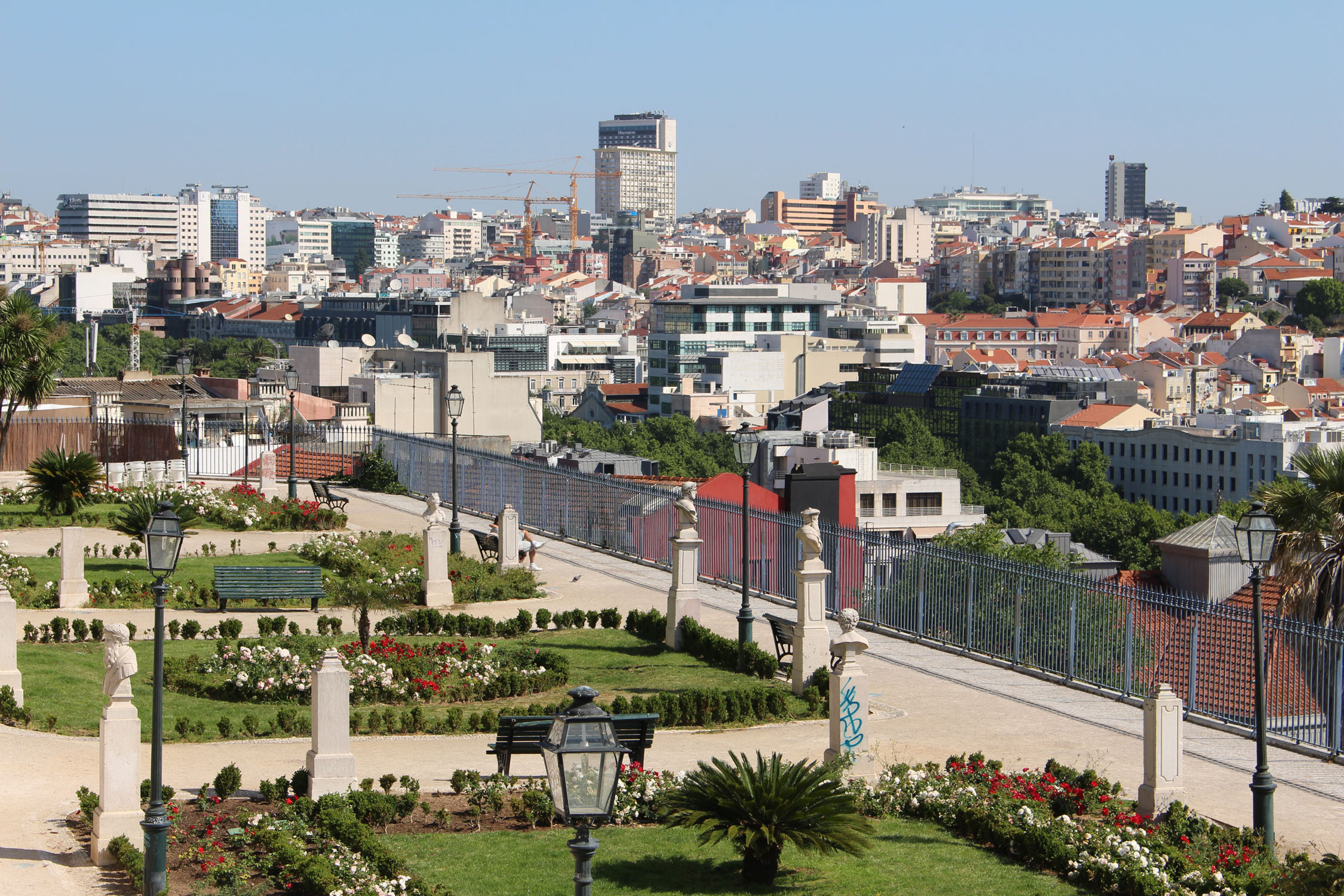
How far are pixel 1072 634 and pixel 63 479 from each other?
1779 centimetres

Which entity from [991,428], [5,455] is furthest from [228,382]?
[991,428]

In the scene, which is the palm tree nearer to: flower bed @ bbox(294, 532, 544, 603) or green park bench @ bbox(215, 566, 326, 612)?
flower bed @ bbox(294, 532, 544, 603)

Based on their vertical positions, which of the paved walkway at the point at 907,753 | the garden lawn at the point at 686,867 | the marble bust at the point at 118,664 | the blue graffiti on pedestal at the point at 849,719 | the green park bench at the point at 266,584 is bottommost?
the paved walkway at the point at 907,753

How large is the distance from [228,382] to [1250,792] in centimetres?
7114

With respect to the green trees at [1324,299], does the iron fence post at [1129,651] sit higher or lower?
lower

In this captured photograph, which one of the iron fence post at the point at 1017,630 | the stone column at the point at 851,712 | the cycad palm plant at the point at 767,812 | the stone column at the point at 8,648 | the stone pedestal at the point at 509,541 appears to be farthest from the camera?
the stone pedestal at the point at 509,541

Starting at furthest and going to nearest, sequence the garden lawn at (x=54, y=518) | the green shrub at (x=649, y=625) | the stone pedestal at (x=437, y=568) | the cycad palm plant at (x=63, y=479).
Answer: the cycad palm plant at (x=63, y=479) → the garden lawn at (x=54, y=518) → the stone pedestal at (x=437, y=568) → the green shrub at (x=649, y=625)

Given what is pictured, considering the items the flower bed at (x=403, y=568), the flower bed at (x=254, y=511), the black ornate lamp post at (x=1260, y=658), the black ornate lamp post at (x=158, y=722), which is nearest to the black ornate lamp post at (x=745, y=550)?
the flower bed at (x=403, y=568)

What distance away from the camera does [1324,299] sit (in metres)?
187

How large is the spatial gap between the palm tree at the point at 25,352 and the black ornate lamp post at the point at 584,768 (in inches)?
1062

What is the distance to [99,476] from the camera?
29.7m

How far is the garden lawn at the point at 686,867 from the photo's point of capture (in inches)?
436

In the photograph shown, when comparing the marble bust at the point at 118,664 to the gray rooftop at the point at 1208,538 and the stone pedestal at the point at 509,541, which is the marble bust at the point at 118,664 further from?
the gray rooftop at the point at 1208,538

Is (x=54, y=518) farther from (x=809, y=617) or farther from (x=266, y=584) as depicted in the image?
(x=809, y=617)
